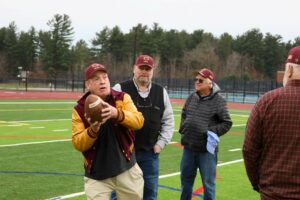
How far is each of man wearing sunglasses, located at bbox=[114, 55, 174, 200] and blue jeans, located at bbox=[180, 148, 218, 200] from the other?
737 millimetres

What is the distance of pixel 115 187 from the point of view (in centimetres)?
430

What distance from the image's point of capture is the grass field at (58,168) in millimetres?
7410

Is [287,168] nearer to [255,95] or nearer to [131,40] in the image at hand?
[255,95]

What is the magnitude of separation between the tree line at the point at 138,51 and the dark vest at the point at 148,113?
75.2 metres

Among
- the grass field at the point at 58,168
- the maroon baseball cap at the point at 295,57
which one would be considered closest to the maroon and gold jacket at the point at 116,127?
the maroon baseball cap at the point at 295,57

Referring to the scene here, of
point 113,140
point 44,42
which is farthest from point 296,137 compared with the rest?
point 44,42

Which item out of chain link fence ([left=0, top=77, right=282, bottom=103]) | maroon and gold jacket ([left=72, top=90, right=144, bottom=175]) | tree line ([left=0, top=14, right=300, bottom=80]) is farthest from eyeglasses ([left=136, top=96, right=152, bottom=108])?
tree line ([left=0, top=14, right=300, bottom=80])

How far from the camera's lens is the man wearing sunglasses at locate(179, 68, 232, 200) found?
5941mm

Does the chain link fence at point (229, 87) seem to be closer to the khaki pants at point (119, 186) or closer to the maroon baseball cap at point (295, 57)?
the khaki pants at point (119, 186)

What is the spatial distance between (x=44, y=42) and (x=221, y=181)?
277 ft

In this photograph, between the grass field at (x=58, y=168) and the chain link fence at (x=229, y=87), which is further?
the chain link fence at (x=229, y=87)

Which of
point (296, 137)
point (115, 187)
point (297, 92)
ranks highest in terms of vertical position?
point (297, 92)

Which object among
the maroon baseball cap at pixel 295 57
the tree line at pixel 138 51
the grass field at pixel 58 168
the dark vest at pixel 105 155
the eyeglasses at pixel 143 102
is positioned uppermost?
the tree line at pixel 138 51

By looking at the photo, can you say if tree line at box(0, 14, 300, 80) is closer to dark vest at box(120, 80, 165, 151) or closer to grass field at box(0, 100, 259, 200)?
grass field at box(0, 100, 259, 200)
